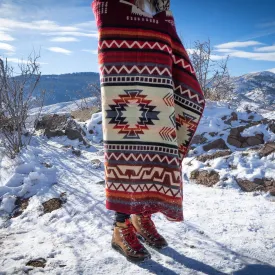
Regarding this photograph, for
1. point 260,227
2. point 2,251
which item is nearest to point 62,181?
point 2,251

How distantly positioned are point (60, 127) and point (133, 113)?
5.26 meters

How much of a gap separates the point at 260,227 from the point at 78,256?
56.7 inches

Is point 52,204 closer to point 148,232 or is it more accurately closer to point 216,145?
point 148,232

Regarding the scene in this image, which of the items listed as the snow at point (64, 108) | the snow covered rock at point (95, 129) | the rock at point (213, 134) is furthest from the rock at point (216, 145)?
the snow at point (64, 108)

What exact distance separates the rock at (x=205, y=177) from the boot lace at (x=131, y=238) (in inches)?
73.3

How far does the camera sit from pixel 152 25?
1833 millimetres

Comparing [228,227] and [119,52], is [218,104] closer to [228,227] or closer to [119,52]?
[228,227]

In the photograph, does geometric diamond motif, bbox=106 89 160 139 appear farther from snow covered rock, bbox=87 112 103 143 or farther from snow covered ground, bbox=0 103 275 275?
snow covered rock, bbox=87 112 103 143

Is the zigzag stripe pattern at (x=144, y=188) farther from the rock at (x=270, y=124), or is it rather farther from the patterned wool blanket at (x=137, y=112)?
the rock at (x=270, y=124)

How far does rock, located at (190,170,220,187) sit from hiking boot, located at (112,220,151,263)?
73.3 inches

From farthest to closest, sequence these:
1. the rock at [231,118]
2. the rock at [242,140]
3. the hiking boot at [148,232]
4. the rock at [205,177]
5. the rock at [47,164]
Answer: the rock at [231,118]
the rock at [242,140]
the rock at [47,164]
the rock at [205,177]
the hiking boot at [148,232]

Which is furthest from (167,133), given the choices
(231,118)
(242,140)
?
(231,118)

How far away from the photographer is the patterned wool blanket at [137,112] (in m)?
1.82

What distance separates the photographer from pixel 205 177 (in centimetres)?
372
